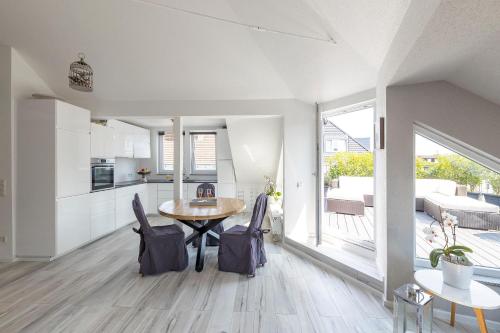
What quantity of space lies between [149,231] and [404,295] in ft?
7.88

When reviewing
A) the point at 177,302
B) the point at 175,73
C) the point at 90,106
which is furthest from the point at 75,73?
the point at 177,302

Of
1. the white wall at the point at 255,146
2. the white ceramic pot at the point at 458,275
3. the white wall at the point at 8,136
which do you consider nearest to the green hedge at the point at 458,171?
the white ceramic pot at the point at 458,275

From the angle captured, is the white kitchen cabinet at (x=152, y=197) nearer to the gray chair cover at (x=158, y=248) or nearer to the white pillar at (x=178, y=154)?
the white pillar at (x=178, y=154)

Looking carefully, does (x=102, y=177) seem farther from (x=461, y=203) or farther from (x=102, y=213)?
(x=461, y=203)

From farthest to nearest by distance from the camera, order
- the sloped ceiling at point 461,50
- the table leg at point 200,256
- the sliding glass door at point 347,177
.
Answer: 1. the sliding glass door at point 347,177
2. the table leg at point 200,256
3. the sloped ceiling at point 461,50

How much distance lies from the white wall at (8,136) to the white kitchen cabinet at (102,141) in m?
0.88

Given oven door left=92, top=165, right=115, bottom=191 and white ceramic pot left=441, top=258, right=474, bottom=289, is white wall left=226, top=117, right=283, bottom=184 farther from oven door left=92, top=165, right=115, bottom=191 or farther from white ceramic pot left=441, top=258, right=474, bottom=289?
white ceramic pot left=441, top=258, right=474, bottom=289

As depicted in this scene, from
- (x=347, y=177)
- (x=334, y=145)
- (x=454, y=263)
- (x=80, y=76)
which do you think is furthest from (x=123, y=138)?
(x=454, y=263)

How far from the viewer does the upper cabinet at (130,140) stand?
4168 mm

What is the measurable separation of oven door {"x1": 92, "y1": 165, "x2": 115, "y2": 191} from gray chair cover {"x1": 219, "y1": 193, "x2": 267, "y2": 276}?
98.4 inches

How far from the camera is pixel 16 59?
280cm

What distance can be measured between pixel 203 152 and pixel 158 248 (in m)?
3.39

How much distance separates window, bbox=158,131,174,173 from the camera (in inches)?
221

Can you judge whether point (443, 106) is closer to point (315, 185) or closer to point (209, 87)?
point (315, 185)
